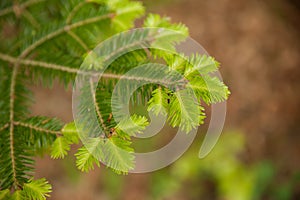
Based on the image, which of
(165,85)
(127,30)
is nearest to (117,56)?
(127,30)

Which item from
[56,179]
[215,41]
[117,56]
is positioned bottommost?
[56,179]

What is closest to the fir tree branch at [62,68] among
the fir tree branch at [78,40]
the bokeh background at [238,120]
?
the fir tree branch at [78,40]

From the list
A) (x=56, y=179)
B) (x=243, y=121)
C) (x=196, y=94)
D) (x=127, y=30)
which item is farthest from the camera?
(x=243, y=121)

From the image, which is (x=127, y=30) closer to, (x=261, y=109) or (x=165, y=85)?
(x=165, y=85)

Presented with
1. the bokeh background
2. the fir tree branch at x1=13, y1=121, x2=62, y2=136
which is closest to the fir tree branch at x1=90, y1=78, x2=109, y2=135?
the fir tree branch at x1=13, y1=121, x2=62, y2=136

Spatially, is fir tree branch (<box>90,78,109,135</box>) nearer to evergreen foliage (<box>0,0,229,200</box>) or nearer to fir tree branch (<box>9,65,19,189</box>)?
evergreen foliage (<box>0,0,229,200</box>)

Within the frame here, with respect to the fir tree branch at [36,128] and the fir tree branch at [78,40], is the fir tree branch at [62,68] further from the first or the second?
the fir tree branch at [36,128]

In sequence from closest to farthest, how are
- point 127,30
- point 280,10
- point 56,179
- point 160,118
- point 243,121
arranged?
point 160,118 → point 127,30 → point 56,179 → point 243,121 → point 280,10

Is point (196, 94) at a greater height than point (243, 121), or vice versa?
point (243, 121)
